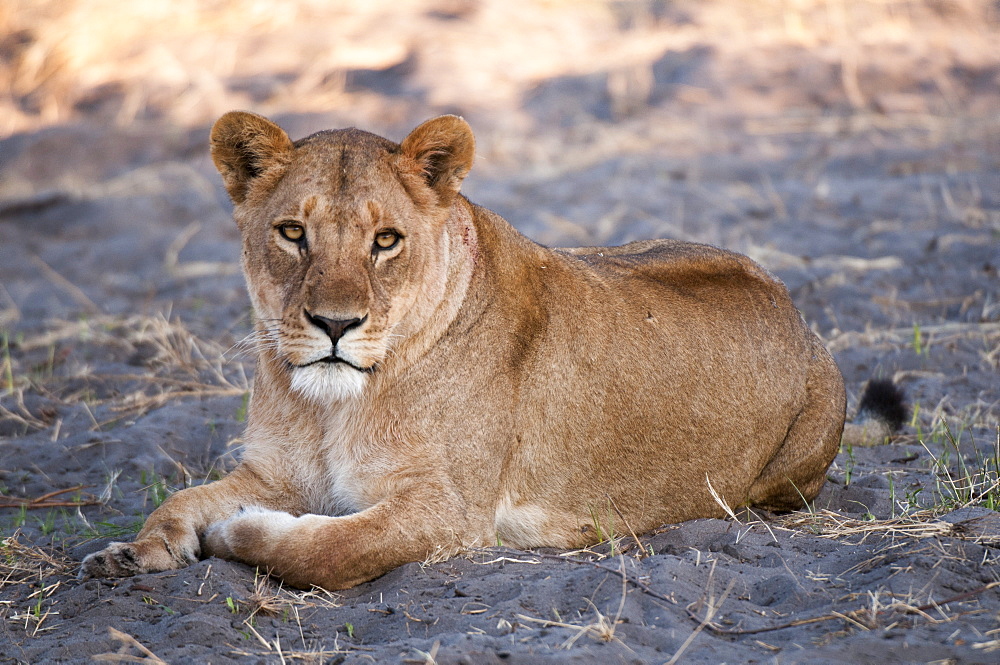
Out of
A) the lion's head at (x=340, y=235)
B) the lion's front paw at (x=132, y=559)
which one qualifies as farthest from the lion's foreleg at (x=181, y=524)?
the lion's head at (x=340, y=235)

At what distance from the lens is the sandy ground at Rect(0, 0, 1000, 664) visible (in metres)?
2.95

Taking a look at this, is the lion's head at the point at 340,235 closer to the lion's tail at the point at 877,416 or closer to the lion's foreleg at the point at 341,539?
the lion's foreleg at the point at 341,539

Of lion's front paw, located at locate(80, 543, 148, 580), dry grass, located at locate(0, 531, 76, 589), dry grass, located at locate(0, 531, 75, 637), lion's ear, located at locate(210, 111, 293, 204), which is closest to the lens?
dry grass, located at locate(0, 531, 75, 637)

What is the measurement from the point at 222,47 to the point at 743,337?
983 centimetres

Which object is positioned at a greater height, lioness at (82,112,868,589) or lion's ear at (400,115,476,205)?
lion's ear at (400,115,476,205)

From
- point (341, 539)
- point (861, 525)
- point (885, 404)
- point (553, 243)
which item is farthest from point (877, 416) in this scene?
point (553, 243)

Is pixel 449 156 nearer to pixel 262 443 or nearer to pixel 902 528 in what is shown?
pixel 262 443

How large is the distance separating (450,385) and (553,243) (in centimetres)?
482

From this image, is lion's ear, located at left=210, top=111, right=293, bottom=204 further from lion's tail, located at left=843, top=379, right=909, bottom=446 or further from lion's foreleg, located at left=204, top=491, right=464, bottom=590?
lion's tail, located at left=843, top=379, right=909, bottom=446

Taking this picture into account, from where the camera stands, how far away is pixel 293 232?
3504 millimetres

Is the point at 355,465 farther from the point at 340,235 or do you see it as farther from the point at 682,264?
the point at 682,264

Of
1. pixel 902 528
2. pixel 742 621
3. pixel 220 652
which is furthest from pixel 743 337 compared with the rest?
pixel 220 652

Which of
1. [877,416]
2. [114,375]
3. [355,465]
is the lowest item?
[114,375]

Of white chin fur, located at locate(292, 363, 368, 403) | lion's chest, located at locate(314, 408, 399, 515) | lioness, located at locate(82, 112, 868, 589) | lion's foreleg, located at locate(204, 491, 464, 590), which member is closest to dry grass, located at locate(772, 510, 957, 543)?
lioness, located at locate(82, 112, 868, 589)
